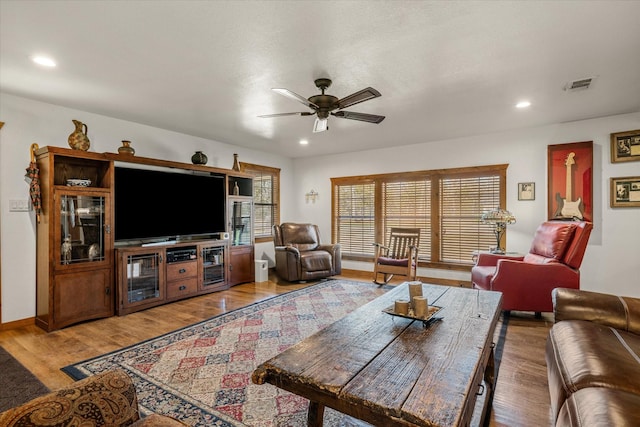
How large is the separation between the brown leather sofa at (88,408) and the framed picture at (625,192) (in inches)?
212

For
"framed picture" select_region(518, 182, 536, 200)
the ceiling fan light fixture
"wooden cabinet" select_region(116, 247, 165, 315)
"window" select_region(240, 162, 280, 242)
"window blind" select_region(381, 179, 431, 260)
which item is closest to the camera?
the ceiling fan light fixture

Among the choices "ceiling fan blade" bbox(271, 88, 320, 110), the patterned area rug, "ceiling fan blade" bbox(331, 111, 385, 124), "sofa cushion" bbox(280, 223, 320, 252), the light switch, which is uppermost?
"ceiling fan blade" bbox(271, 88, 320, 110)

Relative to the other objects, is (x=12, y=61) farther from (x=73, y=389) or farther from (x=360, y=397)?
(x=360, y=397)

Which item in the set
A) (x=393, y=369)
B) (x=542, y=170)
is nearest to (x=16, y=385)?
(x=393, y=369)

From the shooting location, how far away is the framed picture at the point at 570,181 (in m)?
4.30

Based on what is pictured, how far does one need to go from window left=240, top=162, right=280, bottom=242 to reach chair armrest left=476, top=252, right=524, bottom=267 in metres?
Answer: 3.97

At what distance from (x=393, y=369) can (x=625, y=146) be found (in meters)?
4.79

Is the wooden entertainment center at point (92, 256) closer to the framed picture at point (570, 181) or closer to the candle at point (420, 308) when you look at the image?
the candle at point (420, 308)

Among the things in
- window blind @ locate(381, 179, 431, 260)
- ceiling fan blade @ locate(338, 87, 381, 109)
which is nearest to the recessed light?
ceiling fan blade @ locate(338, 87, 381, 109)

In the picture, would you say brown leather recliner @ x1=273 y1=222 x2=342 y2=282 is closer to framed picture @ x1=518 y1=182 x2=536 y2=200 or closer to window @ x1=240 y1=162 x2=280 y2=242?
window @ x1=240 y1=162 x2=280 y2=242

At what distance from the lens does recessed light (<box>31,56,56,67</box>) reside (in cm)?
257

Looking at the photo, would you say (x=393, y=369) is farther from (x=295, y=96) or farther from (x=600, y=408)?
(x=295, y=96)

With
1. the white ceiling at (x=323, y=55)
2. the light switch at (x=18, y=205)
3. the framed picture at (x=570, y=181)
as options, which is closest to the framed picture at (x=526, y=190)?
the framed picture at (x=570, y=181)

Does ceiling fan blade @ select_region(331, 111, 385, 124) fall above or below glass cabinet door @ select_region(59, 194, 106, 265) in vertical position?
above
